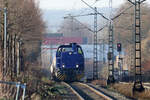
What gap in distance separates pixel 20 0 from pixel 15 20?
37.4 ft

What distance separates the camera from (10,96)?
53.1 ft

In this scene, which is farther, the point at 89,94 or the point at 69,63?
the point at 69,63

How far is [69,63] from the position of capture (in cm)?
3391

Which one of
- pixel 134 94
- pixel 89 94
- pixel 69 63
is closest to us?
pixel 134 94

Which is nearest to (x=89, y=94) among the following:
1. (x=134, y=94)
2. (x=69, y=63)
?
(x=134, y=94)

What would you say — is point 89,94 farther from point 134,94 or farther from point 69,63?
point 69,63

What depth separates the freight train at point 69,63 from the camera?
3372 centimetres

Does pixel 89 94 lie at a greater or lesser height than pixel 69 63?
lesser

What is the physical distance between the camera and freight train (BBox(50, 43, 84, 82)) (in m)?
33.7

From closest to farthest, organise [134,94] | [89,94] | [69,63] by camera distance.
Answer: [134,94], [89,94], [69,63]

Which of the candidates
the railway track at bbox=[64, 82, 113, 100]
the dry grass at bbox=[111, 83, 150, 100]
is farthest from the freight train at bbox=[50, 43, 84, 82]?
the railway track at bbox=[64, 82, 113, 100]

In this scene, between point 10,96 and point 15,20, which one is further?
point 15,20

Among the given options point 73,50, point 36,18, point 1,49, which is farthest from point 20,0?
point 1,49

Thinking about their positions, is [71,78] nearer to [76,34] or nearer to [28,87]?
[28,87]
